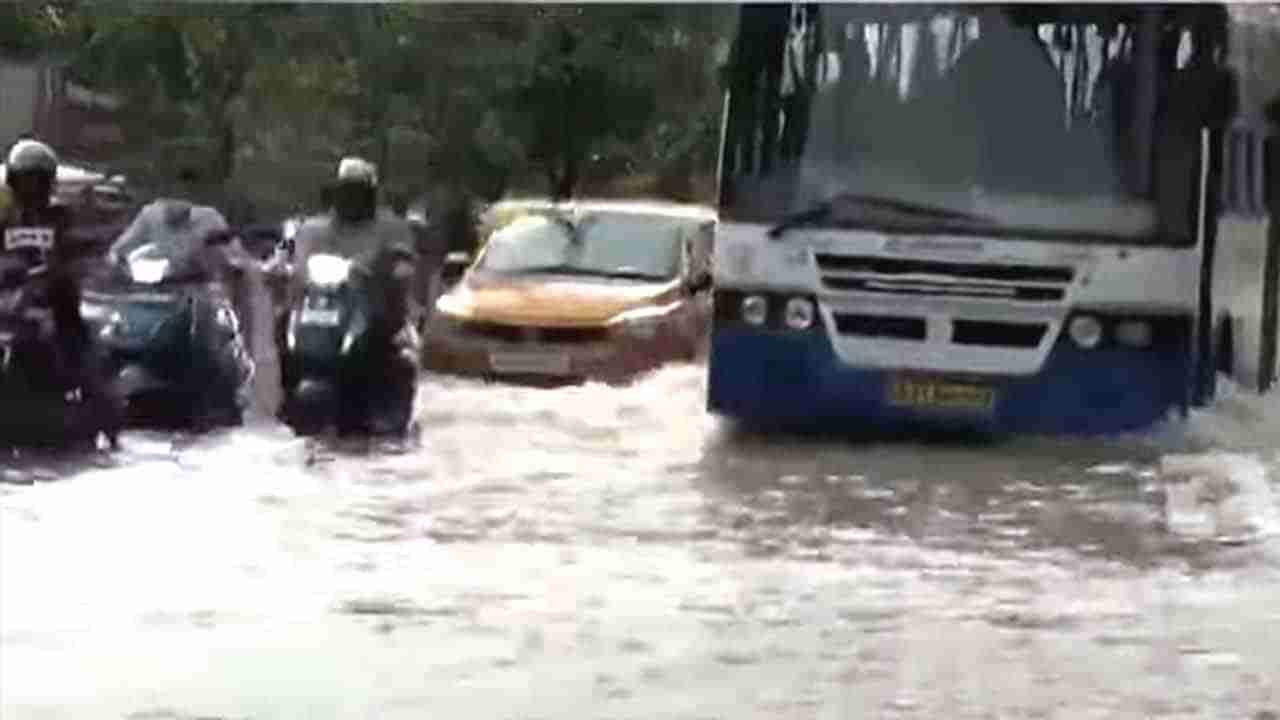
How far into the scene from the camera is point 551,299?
673cm

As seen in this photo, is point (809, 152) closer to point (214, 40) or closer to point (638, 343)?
point (638, 343)

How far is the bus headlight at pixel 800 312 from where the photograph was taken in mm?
7137

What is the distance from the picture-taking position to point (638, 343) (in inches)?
265

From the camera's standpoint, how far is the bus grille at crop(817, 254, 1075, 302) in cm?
711

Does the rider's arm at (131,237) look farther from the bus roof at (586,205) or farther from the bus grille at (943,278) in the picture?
the bus grille at (943,278)

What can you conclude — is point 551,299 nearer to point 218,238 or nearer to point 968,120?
point 218,238

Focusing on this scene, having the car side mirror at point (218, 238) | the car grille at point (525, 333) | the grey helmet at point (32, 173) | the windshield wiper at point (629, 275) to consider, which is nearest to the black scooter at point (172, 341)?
the car side mirror at point (218, 238)

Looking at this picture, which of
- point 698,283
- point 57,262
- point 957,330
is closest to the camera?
point 57,262

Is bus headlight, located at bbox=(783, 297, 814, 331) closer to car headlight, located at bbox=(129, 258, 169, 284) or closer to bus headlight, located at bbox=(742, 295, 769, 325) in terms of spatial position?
bus headlight, located at bbox=(742, 295, 769, 325)

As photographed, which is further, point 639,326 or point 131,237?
point 639,326

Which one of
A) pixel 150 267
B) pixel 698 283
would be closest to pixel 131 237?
pixel 150 267

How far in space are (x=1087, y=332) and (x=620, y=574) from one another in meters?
1.23

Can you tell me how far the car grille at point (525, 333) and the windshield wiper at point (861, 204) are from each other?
66 centimetres

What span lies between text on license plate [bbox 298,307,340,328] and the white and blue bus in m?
0.87
